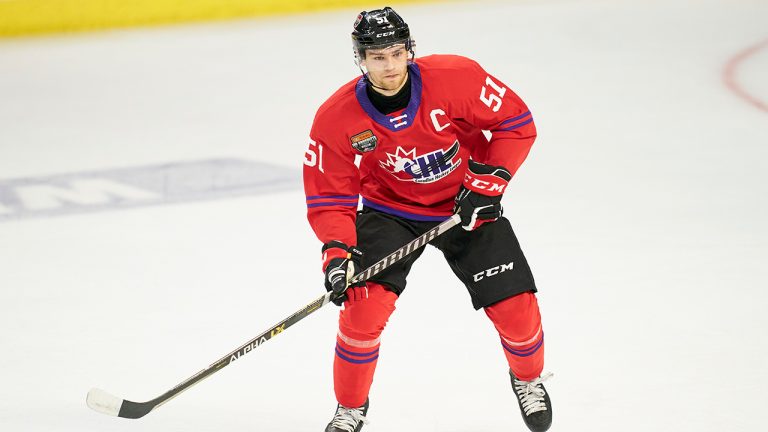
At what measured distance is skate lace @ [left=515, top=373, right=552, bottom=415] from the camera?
3.05m

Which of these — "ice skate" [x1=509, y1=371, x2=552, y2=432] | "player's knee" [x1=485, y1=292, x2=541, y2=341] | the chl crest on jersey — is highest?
the chl crest on jersey

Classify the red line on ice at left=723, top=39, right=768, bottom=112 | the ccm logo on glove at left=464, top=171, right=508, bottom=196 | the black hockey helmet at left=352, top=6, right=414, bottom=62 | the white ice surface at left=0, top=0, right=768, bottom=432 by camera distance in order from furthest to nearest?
the red line on ice at left=723, top=39, right=768, bottom=112
the white ice surface at left=0, top=0, right=768, bottom=432
the ccm logo on glove at left=464, top=171, right=508, bottom=196
the black hockey helmet at left=352, top=6, right=414, bottom=62

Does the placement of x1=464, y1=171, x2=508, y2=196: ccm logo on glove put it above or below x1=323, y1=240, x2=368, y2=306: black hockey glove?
above

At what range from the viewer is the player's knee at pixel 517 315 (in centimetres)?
300

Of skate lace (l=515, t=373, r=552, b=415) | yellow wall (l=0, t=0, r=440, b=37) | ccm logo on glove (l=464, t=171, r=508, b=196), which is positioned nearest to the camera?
ccm logo on glove (l=464, t=171, r=508, b=196)

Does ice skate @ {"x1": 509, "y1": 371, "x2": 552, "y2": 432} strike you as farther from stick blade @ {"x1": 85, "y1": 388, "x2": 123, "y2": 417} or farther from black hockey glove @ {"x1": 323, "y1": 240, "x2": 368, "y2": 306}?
stick blade @ {"x1": 85, "y1": 388, "x2": 123, "y2": 417}

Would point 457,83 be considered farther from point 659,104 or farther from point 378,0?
point 378,0

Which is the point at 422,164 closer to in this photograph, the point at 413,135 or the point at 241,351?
the point at 413,135

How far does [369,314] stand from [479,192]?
42 cm

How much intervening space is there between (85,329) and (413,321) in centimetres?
109

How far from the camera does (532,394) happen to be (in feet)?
10.1

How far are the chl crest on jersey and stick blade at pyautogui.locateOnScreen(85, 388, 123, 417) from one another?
95 centimetres

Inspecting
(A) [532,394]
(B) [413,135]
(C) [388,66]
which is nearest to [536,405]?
(A) [532,394]

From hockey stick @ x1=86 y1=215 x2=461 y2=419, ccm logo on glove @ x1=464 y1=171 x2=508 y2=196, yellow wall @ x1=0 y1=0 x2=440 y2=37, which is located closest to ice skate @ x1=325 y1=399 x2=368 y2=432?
hockey stick @ x1=86 y1=215 x2=461 y2=419
